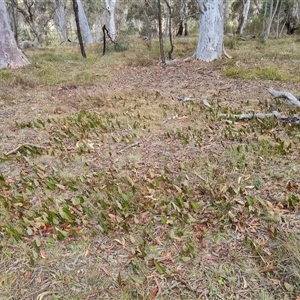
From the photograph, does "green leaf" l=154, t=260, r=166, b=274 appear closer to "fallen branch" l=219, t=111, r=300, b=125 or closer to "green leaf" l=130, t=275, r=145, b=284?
"green leaf" l=130, t=275, r=145, b=284

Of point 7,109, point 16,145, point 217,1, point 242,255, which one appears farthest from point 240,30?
point 242,255

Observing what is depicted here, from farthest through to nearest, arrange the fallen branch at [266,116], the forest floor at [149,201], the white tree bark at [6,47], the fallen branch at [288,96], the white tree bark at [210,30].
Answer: the white tree bark at [210,30], the white tree bark at [6,47], the fallen branch at [288,96], the fallen branch at [266,116], the forest floor at [149,201]

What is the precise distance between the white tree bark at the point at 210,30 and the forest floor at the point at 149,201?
3559 mm

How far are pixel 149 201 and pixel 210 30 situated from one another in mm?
7038

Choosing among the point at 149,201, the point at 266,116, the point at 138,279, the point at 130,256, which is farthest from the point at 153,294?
the point at 266,116

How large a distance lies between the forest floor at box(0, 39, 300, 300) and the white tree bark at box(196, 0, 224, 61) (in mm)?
3559

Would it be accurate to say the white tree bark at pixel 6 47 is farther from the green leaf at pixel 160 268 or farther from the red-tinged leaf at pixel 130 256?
the green leaf at pixel 160 268

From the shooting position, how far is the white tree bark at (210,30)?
8.02 meters

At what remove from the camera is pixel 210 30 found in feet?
26.6

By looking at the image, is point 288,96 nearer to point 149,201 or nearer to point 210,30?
point 149,201

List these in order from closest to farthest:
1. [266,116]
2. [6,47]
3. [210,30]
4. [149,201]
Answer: [149,201] < [266,116] < [6,47] < [210,30]

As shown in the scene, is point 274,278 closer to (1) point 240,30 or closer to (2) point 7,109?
(2) point 7,109

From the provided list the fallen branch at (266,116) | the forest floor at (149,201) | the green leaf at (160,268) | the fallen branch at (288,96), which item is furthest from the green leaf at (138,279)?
the fallen branch at (288,96)

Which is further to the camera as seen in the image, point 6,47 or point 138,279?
point 6,47
